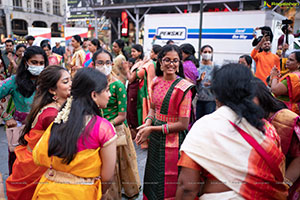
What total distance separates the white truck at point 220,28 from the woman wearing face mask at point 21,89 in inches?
251

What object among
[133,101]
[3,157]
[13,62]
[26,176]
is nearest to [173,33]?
[133,101]

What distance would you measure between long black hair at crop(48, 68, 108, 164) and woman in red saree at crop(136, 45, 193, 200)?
730 mm

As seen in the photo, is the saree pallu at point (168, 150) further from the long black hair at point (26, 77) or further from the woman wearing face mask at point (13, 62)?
the woman wearing face mask at point (13, 62)

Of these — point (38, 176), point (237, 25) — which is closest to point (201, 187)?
point (38, 176)

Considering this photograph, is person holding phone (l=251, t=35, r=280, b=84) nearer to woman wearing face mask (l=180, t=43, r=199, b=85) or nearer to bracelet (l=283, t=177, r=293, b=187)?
woman wearing face mask (l=180, t=43, r=199, b=85)

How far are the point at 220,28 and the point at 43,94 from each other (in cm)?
859

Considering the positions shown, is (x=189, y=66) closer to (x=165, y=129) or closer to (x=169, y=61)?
(x=169, y=61)

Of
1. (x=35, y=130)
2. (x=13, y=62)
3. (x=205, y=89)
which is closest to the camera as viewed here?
(x=35, y=130)

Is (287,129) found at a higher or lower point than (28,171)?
higher

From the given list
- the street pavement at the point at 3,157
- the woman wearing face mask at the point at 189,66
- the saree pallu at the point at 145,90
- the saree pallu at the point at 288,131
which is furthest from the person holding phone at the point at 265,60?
the street pavement at the point at 3,157

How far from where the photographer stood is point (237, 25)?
28.9 feet

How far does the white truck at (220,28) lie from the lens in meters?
8.34

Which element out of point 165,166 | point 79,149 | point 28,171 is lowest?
point 165,166

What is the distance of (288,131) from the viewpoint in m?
1.49
